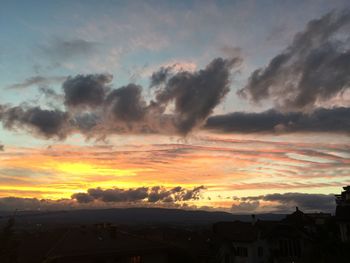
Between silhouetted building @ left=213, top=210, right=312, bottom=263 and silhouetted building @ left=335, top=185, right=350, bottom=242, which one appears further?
silhouetted building @ left=213, top=210, right=312, bottom=263

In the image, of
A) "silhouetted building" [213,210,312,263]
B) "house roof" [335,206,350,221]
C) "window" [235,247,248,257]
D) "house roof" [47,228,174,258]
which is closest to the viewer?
"house roof" [47,228,174,258]

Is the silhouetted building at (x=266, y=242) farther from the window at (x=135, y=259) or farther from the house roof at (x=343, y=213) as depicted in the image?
the window at (x=135, y=259)

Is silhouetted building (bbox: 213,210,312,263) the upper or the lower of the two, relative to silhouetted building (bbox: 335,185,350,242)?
lower

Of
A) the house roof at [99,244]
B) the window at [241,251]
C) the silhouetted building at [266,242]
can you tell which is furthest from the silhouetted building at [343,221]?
the house roof at [99,244]

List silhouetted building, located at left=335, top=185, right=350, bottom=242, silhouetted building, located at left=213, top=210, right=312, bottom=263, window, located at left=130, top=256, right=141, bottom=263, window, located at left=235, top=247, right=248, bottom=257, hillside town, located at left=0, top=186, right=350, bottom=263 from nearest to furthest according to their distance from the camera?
hillside town, located at left=0, top=186, right=350, bottom=263, window, located at left=130, top=256, right=141, bottom=263, silhouetted building, located at left=335, top=185, right=350, bottom=242, silhouetted building, located at left=213, top=210, right=312, bottom=263, window, located at left=235, top=247, right=248, bottom=257

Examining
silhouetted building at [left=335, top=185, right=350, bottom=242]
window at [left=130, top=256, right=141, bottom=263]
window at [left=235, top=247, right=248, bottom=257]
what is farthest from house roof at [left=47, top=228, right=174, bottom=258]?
silhouetted building at [left=335, top=185, right=350, bottom=242]

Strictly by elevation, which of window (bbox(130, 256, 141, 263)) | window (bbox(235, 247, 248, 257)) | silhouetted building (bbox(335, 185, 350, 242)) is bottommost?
window (bbox(235, 247, 248, 257))

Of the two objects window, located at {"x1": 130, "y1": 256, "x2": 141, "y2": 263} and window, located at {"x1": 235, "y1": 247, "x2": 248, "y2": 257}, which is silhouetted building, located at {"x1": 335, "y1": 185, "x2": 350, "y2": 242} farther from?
window, located at {"x1": 130, "y1": 256, "x2": 141, "y2": 263}

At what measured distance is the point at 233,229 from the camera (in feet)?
223

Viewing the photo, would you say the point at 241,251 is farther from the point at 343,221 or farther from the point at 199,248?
the point at 343,221


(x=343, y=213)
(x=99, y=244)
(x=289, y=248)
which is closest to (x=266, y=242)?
(x=289, y=248)

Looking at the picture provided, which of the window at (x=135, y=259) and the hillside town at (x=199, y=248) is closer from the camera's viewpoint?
the hillside town at (x=199, y=248)

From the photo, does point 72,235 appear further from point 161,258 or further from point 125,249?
point 161,258

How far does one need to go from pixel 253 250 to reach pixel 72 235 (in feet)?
109
